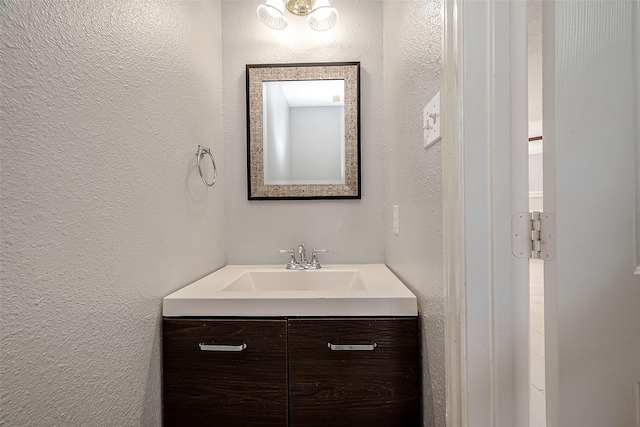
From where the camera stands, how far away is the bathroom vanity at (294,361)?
2.98 ft

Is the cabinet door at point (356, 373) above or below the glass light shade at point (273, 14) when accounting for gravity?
below

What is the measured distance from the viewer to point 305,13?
1.40m

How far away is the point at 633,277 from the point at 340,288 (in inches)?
38.3

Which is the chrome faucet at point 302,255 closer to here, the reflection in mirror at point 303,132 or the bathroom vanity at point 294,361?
the reflection in mirror at point 303,132

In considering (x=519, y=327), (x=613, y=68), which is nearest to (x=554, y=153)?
(x=613, y=68)

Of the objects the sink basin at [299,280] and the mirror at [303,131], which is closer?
the sink basin at [299,280]

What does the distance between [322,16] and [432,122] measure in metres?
0.96

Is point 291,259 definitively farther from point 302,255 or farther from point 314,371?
point 314,371

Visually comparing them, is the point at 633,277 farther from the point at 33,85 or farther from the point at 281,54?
the point at 281,54

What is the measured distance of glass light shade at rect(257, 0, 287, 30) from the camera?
4.37ft

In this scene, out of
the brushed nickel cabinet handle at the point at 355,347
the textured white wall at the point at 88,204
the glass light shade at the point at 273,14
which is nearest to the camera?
the textured white wall at the point at 88,204

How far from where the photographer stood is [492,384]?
24.0 inches

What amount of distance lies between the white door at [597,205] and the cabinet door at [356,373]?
1.35 ft

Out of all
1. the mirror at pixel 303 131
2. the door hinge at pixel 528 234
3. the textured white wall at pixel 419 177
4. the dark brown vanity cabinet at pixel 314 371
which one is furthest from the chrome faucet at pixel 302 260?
the door hinge at pixel 528 234
